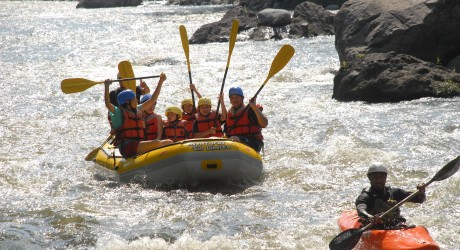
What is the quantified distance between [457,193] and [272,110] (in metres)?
6.00

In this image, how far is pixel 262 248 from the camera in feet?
22.0

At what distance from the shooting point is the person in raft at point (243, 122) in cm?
929

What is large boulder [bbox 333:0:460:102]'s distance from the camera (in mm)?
13148

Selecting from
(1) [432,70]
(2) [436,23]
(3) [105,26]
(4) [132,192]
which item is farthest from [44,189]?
(3) [105,26]

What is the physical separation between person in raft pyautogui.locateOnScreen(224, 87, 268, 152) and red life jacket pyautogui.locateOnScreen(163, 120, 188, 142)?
0.56 meters

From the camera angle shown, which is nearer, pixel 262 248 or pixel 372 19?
pixel 262 248

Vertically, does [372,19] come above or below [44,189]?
above

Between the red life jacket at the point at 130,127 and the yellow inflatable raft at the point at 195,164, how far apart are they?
0.31 meters

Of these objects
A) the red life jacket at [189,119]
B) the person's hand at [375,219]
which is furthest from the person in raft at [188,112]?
the person's hand at [375,219]

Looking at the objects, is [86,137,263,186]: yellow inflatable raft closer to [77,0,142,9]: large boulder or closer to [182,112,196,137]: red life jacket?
[182,112,196,137]: red life jacket

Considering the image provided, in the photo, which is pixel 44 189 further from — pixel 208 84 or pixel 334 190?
pixel 208 84

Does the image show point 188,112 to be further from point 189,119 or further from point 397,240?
point 397,240

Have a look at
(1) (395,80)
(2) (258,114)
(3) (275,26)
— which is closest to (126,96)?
(2) (258,114)

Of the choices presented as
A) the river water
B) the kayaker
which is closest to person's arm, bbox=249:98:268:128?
the river water
